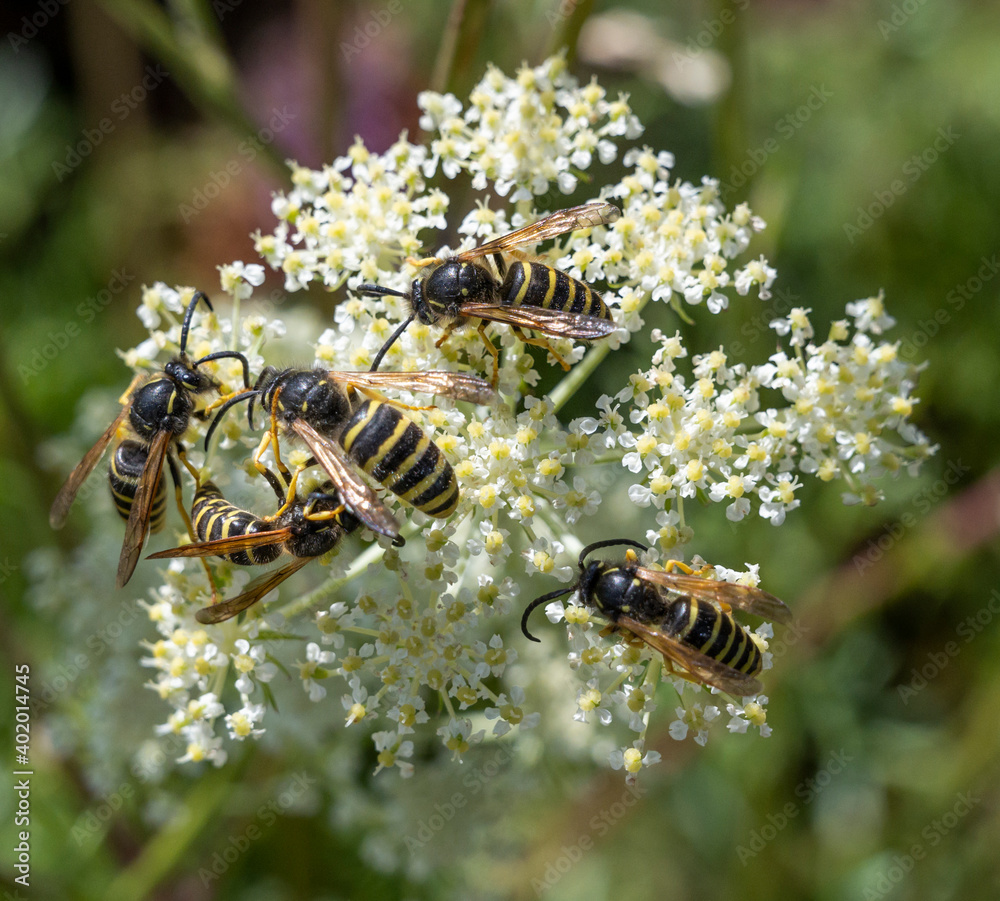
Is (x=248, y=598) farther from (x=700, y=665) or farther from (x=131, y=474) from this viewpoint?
(x=700, y=665)

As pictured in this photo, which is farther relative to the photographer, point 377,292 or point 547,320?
point 377,292

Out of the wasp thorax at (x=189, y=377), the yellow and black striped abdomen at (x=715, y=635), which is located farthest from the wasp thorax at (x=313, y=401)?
the yellow and black striped abdomen at (x=715, y=635)

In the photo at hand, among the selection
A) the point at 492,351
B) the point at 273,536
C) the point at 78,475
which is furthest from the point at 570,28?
the point at 78,475

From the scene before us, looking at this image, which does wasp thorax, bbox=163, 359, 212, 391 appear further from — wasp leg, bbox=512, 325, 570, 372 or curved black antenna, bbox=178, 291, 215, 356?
wasp leg, bbox=512, 325, 570, 372

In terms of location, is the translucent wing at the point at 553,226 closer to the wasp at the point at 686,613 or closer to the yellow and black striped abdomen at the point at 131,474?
the wasp at the point at 686,613

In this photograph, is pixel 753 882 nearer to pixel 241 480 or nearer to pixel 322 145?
pixel 241 480

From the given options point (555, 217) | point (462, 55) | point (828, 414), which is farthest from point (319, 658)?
point (462, 55)
